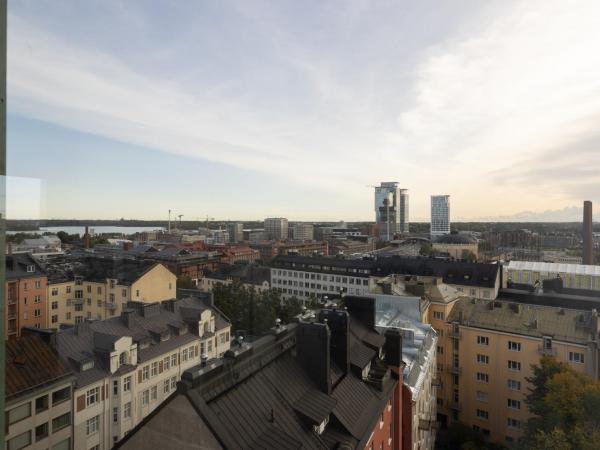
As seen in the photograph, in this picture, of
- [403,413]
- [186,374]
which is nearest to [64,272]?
[186,374]

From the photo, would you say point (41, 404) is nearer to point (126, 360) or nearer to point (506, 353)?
point (126, 360)

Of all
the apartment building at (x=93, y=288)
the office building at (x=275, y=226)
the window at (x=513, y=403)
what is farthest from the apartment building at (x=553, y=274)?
the apartment building at (x=93, y=288)

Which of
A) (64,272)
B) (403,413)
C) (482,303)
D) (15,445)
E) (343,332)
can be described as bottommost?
(403,413)

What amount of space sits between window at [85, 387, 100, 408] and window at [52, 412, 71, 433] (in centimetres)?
10

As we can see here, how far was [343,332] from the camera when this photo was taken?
10.1 feet

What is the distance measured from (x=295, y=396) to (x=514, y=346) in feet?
17.8

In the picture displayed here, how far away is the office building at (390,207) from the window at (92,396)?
546 cm

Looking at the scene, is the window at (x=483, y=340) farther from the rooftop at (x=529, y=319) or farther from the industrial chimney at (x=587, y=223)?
the industrial chimney at (x=587, y=223)

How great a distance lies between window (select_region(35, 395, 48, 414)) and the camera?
3.40 feet

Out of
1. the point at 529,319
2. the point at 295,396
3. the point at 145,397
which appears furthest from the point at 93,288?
the point at 529,319

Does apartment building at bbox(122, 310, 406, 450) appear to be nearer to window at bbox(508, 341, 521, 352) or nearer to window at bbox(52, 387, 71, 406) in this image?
window at bbox(52, 387, 71, 406)

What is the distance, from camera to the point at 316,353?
270cm

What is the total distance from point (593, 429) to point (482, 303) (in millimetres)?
4248

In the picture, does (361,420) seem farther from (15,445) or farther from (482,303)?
(482,303)
